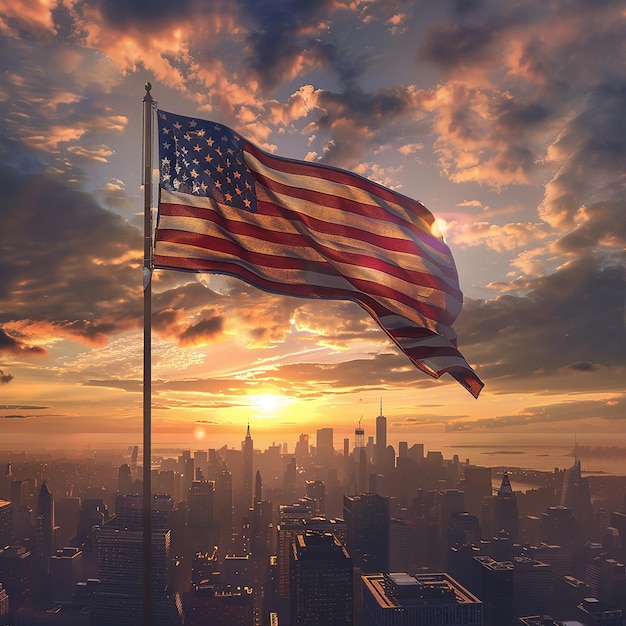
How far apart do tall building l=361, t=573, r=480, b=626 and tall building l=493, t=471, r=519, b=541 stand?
79.2ft

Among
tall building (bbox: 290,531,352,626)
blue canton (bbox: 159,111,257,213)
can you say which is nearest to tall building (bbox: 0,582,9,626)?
tall building (bbox: 290,531,352,626)

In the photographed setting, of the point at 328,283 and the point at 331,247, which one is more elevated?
the point at 331,247

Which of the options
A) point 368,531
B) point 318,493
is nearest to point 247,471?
point 318,493

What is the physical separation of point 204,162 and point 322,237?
1.66 metres

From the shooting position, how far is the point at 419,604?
60156 mm

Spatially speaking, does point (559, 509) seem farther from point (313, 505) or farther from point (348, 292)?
point (348, 292)

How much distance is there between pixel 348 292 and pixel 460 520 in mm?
81220

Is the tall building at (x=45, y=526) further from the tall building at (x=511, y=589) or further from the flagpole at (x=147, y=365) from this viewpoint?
the flagpole at (x=147, y=365)

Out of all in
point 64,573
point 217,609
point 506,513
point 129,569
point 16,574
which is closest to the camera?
point 217,609

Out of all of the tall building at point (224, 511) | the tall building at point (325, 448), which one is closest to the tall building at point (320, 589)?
the tall building at point (224, 511)

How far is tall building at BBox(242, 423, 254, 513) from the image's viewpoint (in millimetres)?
98438

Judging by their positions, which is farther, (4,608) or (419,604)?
(4,608)

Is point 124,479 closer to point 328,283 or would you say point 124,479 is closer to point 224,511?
point 224,511

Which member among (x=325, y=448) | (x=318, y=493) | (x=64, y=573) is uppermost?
(x=325, y=448)
